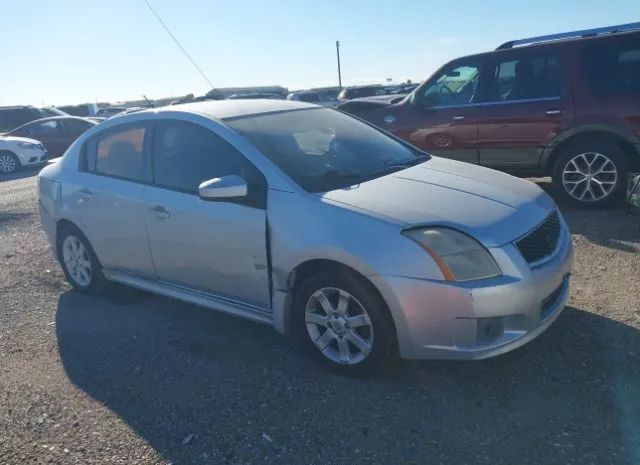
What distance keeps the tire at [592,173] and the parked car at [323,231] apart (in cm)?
273

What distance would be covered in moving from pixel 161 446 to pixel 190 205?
5.29 feet

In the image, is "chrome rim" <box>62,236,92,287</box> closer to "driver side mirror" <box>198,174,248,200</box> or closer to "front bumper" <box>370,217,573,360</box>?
"driver side mirror" <box>198,174,248,200</box>

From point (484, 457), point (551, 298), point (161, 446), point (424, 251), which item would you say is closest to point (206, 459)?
point (161, 446)

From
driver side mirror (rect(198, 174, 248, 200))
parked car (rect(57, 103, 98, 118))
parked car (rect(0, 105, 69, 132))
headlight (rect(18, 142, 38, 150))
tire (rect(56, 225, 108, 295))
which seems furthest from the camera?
parked car (rect(57, 103, 98, 118))

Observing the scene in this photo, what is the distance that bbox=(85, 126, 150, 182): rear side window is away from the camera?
4.46 m

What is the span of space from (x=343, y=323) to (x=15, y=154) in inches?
620

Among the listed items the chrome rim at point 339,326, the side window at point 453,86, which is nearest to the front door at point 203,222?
the chrome rim at point 339,326

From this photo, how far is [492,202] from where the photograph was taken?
11.5 feet

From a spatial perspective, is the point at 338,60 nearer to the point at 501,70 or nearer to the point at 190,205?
the point at 501,70

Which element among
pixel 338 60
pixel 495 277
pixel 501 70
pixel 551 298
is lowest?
pixel 551 298

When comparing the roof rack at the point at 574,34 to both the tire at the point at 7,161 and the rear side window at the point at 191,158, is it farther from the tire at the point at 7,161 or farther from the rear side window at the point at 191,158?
the tire at the point at 7,161

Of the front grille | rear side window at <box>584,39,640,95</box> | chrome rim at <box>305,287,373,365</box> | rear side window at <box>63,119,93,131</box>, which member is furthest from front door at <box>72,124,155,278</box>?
rear side window at <box>63,119,93,131</box>

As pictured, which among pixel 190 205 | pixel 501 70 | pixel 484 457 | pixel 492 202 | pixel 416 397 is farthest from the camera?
pixel 501 70

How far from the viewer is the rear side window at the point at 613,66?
621 cm
